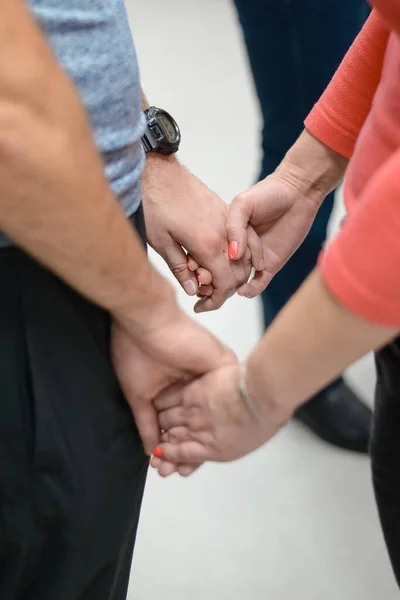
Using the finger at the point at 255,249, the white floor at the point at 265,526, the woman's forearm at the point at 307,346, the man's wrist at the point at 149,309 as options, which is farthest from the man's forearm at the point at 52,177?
the white floor at the point at 265,526

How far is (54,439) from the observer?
589mm

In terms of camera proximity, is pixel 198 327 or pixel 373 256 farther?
pixel 198 327

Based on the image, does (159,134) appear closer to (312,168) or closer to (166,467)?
(312,168)

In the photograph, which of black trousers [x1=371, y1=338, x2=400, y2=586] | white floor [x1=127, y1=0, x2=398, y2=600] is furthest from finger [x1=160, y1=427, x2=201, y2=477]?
white floor [x1=127, y1=0, x2=398, y2=600]

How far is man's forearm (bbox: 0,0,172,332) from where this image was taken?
0.43 metres

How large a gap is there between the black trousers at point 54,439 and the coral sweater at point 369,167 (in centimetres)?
25

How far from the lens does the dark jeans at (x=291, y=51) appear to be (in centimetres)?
100

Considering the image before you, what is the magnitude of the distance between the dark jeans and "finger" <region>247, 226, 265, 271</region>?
33cm

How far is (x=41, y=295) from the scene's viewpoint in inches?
22.6

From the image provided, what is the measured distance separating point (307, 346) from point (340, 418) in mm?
855

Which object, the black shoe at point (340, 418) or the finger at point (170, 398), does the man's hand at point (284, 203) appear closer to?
the finger at point (170, 398)

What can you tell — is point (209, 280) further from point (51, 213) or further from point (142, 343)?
point (51, 213)

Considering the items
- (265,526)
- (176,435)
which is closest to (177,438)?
(176,435)

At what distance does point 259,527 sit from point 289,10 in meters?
0.92
